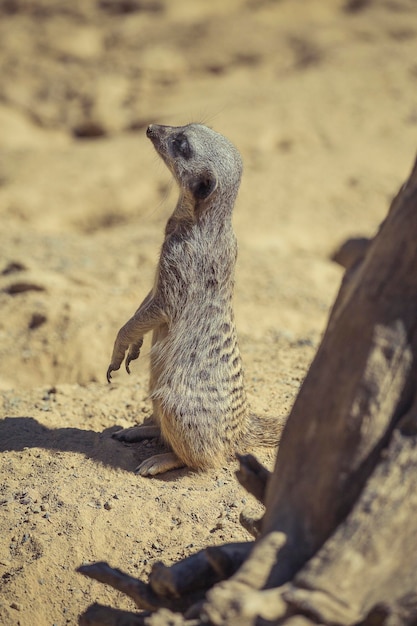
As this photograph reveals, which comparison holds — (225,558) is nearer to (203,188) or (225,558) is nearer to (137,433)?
(137,433)

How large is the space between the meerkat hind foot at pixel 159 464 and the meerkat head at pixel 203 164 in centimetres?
106

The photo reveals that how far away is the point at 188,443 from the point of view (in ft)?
9.65

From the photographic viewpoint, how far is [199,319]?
117 inches

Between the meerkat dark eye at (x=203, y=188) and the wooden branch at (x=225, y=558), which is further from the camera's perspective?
the meerkat dark eye at (x=203, y=188)

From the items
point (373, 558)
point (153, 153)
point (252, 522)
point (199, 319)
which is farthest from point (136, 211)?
point (373, 558)

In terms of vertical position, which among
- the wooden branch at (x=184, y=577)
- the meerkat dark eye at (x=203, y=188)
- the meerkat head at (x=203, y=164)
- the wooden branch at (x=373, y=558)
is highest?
the meerkat head at (x=203, y=164)

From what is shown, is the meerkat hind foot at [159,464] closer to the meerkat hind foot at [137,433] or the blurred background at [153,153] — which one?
the meerkat hind foot at [137,433]

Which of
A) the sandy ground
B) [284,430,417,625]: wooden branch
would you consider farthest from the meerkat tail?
[284,430,417,625]: wooden branch

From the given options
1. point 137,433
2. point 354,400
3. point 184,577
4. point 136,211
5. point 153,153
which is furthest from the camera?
point 153,153

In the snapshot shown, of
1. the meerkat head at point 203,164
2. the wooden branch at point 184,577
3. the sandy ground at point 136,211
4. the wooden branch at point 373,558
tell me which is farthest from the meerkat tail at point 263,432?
the wooden branch at point 373,558

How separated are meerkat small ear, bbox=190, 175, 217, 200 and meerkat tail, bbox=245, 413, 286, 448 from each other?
0.99 m

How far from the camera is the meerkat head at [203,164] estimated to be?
2.97 m

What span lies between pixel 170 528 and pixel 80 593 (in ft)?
1.32

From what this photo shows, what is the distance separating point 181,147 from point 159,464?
134cm
